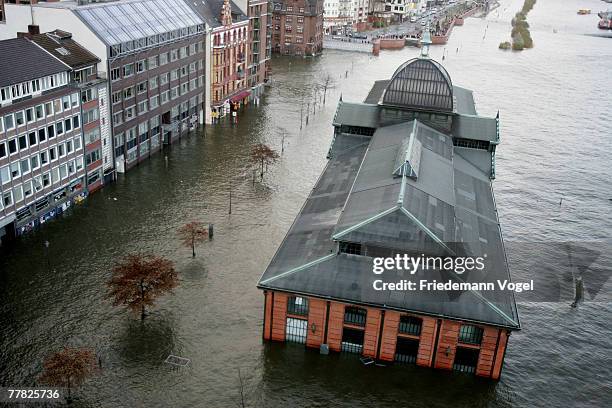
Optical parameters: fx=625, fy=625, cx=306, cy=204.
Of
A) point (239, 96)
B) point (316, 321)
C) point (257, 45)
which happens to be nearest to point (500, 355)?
point (316, 321)

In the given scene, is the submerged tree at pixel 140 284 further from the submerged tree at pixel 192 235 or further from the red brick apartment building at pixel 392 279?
the submerged tree at pixel 192 235

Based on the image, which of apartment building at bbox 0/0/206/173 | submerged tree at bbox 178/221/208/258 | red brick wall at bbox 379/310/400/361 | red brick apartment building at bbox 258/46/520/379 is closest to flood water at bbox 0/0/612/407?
submerged tree at bbox 178/221/208/258

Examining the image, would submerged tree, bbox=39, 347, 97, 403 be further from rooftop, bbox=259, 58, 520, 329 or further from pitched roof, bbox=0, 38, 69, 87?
pitched roof, bbox=0, 38, 69, 87

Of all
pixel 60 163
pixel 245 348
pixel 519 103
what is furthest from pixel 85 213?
pixel 519 103

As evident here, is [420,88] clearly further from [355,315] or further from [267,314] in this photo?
[267,314]

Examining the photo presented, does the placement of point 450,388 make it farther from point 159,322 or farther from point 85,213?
point 85,213

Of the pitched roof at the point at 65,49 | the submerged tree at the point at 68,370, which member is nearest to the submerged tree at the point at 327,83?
the pitched roof at the point at 65,49
